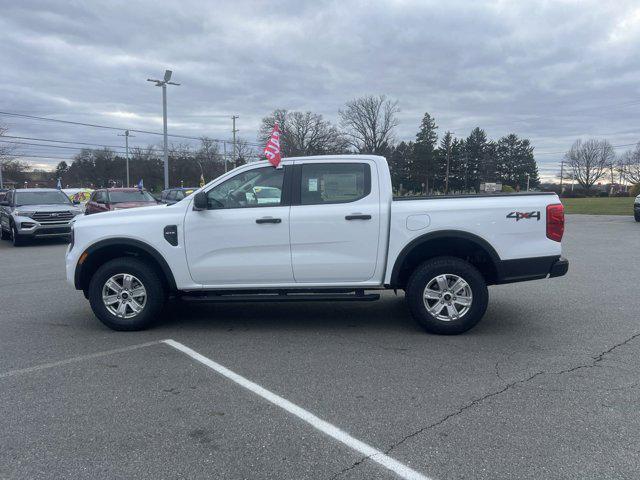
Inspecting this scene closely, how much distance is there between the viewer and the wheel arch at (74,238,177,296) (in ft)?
18.9

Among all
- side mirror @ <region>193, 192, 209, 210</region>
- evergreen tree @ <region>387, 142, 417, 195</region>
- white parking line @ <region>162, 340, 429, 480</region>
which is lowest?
white parking line @ <region>162, 340, 429, 480</region>

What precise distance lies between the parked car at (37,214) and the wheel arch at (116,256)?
1045cm

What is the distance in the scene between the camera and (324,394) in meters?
4.11

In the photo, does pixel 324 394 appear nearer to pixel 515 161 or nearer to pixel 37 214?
pixel 37 214

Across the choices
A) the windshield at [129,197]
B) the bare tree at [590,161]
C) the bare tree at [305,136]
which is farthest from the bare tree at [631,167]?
the windshield at [129,197]

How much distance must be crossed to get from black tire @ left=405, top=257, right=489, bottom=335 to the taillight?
2.82ft

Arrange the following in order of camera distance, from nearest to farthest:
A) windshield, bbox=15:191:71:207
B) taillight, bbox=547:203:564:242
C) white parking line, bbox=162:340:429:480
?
white parking line, bbox=162:340:429:480, taillight, bbox=547:203:564:242, windshield, bbox=15:191:71:207

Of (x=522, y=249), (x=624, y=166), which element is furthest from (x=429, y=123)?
(x=522, y=249)

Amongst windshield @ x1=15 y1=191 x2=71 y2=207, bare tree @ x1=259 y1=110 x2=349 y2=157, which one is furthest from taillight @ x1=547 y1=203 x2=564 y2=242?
bare tree @ x1=259 y1=110 x2=349 y2=157

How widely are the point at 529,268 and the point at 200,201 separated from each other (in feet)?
11.9

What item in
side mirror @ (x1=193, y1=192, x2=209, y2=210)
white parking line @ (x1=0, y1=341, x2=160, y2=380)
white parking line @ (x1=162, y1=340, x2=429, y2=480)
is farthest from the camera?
side mirror @ (x1=193, y1=192, x2=209, y2=210)

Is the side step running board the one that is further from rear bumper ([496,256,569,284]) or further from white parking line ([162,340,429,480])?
rear bumper ([496,256,569,284])

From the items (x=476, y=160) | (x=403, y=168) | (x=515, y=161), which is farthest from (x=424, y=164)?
(x=515, y=161)

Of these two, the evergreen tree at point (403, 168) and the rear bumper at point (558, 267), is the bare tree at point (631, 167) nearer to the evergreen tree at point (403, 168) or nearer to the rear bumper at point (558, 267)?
the evergreen tree at point (403, 168)
